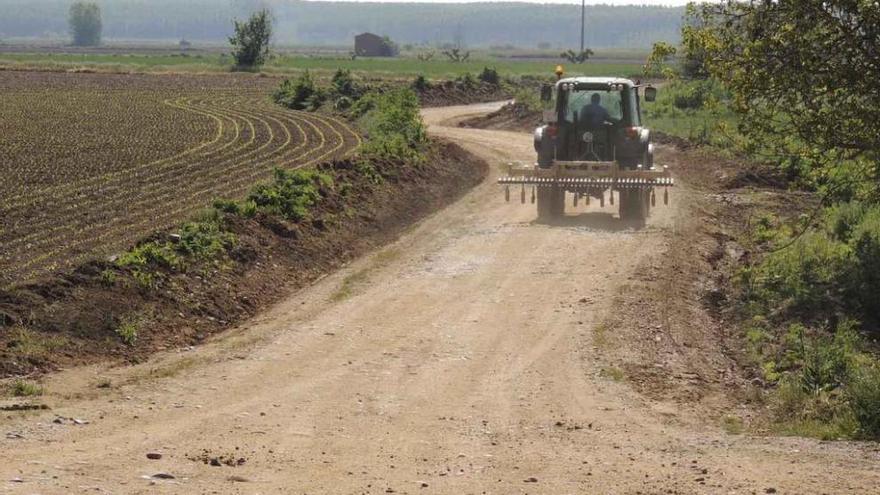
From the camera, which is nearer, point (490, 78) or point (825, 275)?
point (825, 275)

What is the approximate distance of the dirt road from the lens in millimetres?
10047

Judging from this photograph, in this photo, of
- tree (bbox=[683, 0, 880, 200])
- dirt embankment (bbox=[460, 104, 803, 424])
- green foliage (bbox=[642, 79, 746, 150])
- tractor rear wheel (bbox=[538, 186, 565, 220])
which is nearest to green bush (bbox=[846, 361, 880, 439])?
dirt embankment (bbox=[460, 104, 803, 424])

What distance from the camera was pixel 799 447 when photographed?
11273mm

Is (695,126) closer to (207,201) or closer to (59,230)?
(207,201)

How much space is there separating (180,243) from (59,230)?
14.9 feet

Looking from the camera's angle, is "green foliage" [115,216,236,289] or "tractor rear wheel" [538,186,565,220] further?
"tractor rear wheel" [538,186,565,220]

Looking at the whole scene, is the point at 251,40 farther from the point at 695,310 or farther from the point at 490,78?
the point at 695,310

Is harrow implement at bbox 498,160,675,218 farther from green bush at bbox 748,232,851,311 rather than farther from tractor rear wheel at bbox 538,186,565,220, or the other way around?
green bush at bbox 748,232,851,311

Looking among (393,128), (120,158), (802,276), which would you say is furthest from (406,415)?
(393,128)

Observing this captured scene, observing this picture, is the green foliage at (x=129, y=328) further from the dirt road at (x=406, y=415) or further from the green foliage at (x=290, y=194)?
the green foliage at (x=290, y=194)

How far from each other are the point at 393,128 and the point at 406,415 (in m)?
25.4

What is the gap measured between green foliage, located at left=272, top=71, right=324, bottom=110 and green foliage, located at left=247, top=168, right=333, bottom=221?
107 feet

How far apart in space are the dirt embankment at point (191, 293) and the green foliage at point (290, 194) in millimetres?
231

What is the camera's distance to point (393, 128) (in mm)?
37312
